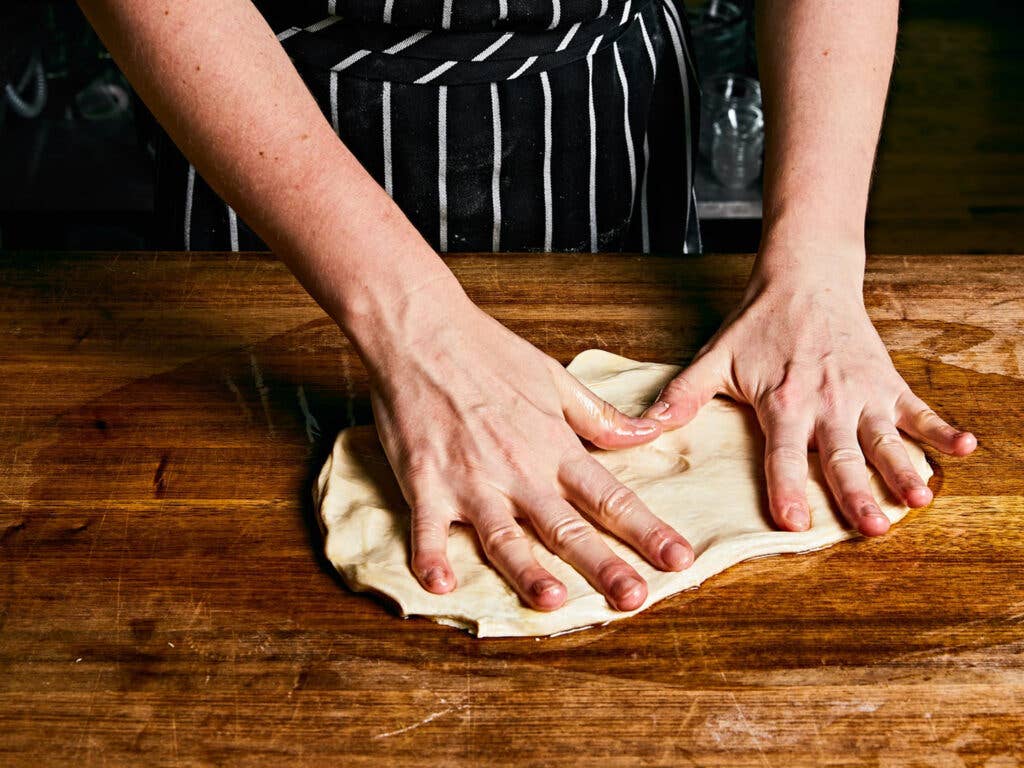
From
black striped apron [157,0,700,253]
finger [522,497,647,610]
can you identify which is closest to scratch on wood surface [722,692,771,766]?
finger [522,497,647,610]

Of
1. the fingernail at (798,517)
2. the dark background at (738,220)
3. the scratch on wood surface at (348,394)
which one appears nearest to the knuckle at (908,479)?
the fingernail at (798,517)

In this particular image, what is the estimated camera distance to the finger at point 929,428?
1070mm

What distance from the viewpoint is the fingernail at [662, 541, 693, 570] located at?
3.11 ft

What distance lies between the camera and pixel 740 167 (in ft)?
8.26

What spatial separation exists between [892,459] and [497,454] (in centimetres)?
39

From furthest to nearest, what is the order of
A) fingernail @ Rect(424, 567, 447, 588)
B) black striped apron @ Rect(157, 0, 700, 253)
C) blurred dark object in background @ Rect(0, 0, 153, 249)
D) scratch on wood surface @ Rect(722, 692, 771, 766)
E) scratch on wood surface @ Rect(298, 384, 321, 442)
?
blurred dark object in background @ Rect(0, 0, 153, 249) → black striped apron @ Rect(157, 0, 700, 253) → scratch on wood surface @ Rect(298, 384, 321, 442) → fingernail @ Rect(424, 567, 447, 588) → scratch on wood surface @ Rect(722, 692, 771, 766)

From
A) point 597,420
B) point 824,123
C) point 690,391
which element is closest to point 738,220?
point 824,123

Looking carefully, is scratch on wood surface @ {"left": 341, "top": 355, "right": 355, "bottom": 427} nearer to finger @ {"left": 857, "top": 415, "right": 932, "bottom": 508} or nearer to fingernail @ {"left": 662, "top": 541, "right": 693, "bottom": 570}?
fingernail @ {"left": 662, "top": 541, "right": 693, "bottom": 570}

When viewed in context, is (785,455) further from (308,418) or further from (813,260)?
(308,418)

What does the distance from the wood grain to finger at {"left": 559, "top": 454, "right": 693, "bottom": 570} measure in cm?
5

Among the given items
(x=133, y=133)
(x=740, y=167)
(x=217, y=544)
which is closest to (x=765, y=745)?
(x=217, y=544)

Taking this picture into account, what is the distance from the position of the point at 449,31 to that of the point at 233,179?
0.36m

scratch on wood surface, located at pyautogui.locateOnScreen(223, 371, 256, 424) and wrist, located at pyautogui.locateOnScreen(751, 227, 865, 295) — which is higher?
wrist, located at pyautogui.locateOnScreen(751, 227, 865, 295)

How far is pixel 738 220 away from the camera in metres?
2.47
